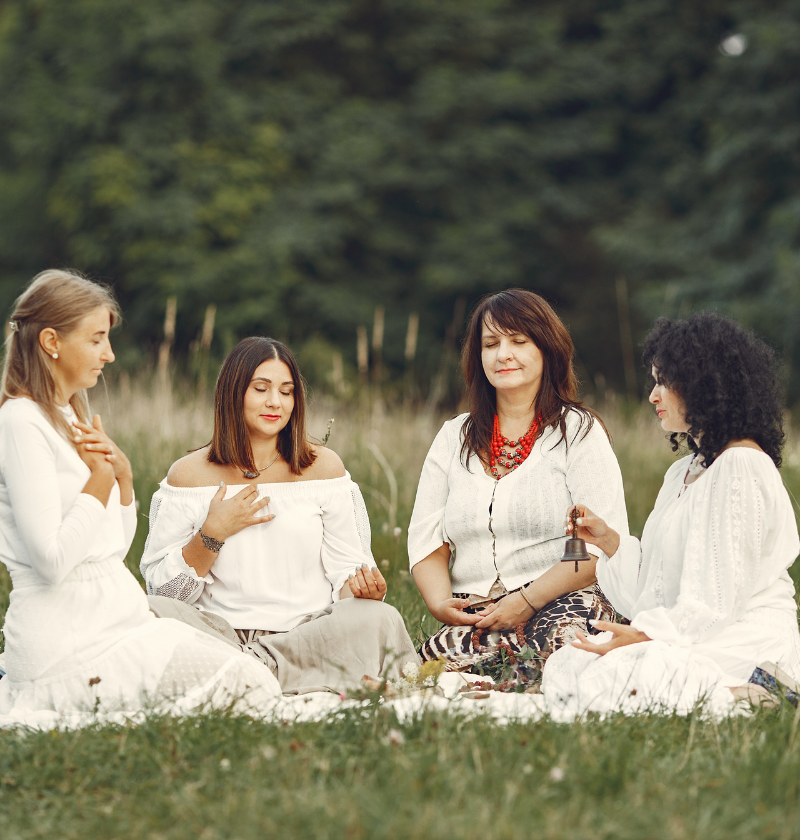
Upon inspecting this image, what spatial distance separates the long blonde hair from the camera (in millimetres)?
3422

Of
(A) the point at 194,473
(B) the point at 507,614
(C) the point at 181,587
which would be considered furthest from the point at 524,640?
(A) the point at 194,473

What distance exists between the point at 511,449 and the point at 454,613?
2.58ft

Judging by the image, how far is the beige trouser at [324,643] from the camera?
3.99 meters

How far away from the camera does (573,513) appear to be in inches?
155

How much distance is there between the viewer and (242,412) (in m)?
4.39

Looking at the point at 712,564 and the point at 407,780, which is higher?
the point at 712,564

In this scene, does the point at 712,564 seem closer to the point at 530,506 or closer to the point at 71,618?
the point at 530,506

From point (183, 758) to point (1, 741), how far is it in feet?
2.00

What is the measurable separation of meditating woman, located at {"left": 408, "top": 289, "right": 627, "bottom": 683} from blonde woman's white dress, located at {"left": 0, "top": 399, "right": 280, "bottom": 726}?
1219mm

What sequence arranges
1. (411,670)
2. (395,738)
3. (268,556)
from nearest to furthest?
(395,738), (411,670), (268,556)

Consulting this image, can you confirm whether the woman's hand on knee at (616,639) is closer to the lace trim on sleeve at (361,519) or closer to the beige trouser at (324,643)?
the beige trouser at (324,643)

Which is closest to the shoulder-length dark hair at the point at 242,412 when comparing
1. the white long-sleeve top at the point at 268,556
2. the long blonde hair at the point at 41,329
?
the white long-sleeve top at the point at 268,556

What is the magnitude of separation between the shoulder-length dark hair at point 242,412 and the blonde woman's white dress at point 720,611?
62.8 inches

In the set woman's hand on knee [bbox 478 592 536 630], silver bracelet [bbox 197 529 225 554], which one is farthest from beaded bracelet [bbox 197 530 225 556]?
woman's hand on knee [bbox 478 592 536 630]
